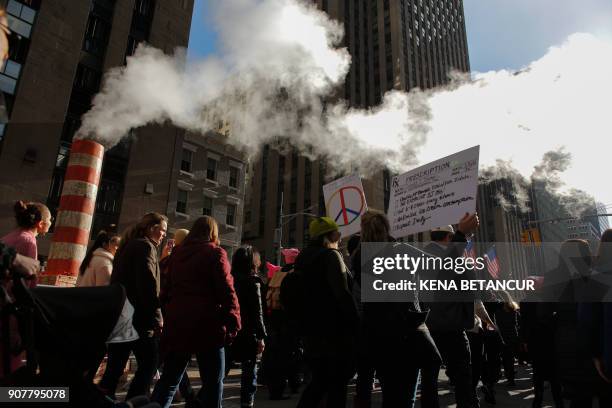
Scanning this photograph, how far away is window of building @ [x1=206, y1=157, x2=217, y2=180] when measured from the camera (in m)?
28.9

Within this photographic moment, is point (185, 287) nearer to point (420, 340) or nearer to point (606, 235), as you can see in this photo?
point (420, 340)

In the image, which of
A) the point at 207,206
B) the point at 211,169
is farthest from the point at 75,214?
the point at 211,169

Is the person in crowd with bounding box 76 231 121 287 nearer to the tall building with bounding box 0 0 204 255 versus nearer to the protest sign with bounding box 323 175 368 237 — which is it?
the protest sign with bounding box 323 175 368 237

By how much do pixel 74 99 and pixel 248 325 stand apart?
73.0ft

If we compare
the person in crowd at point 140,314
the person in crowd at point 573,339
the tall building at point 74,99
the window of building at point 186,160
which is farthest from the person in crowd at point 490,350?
the window of building at point 186,160

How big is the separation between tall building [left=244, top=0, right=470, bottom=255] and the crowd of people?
44425 millimetres

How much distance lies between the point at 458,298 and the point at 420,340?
1.14 metres

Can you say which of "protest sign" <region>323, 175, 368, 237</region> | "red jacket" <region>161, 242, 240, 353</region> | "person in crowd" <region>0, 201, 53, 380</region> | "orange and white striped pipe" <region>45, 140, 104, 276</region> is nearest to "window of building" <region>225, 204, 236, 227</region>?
"protest sign" <region>323, 175, 368, 237</region>

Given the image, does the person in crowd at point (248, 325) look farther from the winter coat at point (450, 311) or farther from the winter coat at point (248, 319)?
the winter coat at point (450, 311)

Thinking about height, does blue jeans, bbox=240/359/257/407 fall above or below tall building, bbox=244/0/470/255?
below

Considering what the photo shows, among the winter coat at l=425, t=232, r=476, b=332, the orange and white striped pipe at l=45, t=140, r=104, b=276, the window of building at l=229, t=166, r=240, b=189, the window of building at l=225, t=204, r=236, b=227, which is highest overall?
the window of building at l=229, t=166, r=240, b=189

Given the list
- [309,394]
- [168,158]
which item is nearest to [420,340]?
[309,394]

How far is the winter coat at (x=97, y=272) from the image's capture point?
13.6 ft

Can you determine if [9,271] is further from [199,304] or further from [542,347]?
[542,347]
